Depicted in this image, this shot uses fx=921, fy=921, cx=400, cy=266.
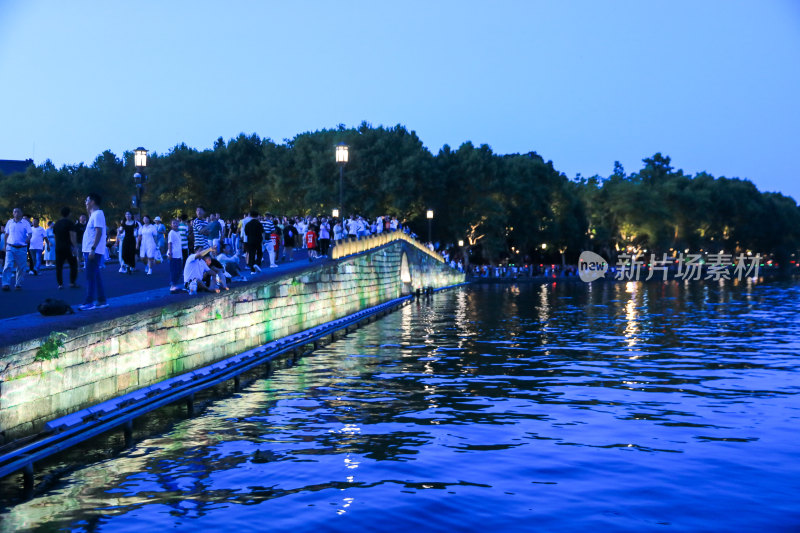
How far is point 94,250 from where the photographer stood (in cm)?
1552

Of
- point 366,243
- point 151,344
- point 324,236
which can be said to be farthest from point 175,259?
point 366,243

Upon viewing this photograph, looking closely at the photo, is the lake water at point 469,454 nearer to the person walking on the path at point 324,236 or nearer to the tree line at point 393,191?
the person walking on the path at point 324,236

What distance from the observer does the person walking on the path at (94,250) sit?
50.3ft

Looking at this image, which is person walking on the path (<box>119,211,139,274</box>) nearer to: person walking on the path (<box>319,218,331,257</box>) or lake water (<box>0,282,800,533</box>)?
lake water (<box>0,282,800,533</box>)

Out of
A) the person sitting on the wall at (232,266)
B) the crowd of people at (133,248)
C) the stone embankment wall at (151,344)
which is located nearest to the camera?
the stone embankment wall at (151,344)

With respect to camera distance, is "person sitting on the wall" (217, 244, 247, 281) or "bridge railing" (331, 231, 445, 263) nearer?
"person sitting on the wall" (217, 244, 247, 281)

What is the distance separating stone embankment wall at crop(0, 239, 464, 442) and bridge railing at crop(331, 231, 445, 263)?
81cm

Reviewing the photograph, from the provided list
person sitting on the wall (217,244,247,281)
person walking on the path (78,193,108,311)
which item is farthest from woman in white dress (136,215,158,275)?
person walking on the path (78,193,108,311)

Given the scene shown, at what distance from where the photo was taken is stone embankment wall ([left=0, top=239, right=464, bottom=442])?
451 inches

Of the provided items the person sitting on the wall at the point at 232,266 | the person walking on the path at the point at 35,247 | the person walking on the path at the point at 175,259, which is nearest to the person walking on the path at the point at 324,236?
the person walking on the path at the point at 35,247

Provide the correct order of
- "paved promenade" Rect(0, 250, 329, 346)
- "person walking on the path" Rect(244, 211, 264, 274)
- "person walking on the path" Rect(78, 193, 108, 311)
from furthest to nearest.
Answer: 1. "person walking on the path" Rect(244, 211, 264, 274)
2. "person walking on the path" Rect(78, 193, 108, 311)
3. "paved promenade" Rect(0, 250, 329, 346)

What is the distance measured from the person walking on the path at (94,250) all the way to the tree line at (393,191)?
191ft

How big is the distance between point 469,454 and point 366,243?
27.7m

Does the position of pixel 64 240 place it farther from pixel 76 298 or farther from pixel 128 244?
pixel 128 244
